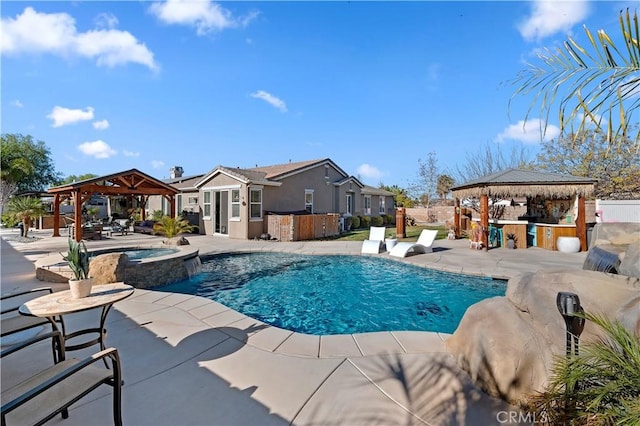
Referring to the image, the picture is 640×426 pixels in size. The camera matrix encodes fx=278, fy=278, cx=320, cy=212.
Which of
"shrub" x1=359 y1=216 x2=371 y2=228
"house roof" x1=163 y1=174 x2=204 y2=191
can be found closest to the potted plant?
"house roof" x1=163 y1=174 x2=204 y2=191

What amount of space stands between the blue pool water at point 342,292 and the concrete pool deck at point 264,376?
5.52 feet

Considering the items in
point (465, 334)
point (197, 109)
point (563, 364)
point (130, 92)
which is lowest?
point (465, 334)

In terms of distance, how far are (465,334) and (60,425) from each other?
4.07 metres

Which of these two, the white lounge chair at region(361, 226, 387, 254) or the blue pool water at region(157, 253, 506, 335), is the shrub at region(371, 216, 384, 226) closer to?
the white lounge chair at region(361, 226, 387, 254)

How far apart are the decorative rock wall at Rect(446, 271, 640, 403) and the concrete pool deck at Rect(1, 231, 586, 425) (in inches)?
8.1

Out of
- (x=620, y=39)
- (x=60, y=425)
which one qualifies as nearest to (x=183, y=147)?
(x=60, y=425)

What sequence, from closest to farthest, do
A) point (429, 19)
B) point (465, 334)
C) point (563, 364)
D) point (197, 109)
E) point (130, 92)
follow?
point (563, 364) < point (465, 334) < point (429, 19) < point (130, 92) < point (197, 109)

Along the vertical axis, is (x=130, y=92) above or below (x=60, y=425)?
above

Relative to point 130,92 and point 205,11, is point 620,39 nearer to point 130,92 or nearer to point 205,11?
point 205,11

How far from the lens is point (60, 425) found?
2.37m

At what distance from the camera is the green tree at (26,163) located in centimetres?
3048

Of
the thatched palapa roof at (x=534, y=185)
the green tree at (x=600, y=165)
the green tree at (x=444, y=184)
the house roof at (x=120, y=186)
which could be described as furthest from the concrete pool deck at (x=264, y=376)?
the green tree at (x=444, y=184)

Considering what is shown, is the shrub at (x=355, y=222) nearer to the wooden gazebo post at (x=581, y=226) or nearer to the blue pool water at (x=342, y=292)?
the blue pool water at (x=342, y=292)

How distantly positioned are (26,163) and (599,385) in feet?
153
